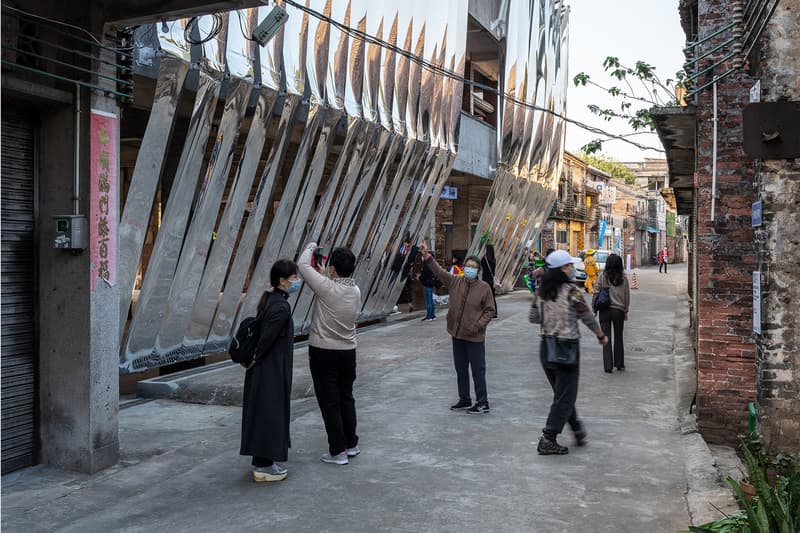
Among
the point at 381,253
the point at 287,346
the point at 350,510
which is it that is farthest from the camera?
the point at 381,253

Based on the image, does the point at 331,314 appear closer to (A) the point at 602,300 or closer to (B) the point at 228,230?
(B) the point at 228,230

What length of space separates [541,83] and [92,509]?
21.3 m

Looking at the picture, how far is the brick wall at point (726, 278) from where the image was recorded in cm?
768

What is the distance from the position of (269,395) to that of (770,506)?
348cm

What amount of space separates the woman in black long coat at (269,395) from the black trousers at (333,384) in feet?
1.24

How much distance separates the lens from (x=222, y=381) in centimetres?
931

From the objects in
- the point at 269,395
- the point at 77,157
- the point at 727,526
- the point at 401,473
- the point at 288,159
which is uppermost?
the point at 288,159

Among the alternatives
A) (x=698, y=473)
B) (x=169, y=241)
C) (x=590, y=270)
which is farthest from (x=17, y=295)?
(x=590, y=270)

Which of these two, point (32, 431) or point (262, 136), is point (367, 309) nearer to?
point (262, 136)

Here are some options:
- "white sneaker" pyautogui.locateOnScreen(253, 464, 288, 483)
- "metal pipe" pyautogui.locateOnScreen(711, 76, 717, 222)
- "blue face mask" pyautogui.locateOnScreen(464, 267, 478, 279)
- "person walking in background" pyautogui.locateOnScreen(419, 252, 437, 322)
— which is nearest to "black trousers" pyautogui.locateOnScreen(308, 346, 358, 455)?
"white sneaker" pyautogui.locateOnScreen(253, 464, 288, 483)

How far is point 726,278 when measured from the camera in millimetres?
7793

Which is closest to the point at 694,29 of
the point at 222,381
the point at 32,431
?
the point at 222,381

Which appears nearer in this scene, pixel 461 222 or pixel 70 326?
pixel 70 326

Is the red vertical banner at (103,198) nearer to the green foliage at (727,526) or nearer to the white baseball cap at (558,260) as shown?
the white baseball cap at (558,260)
